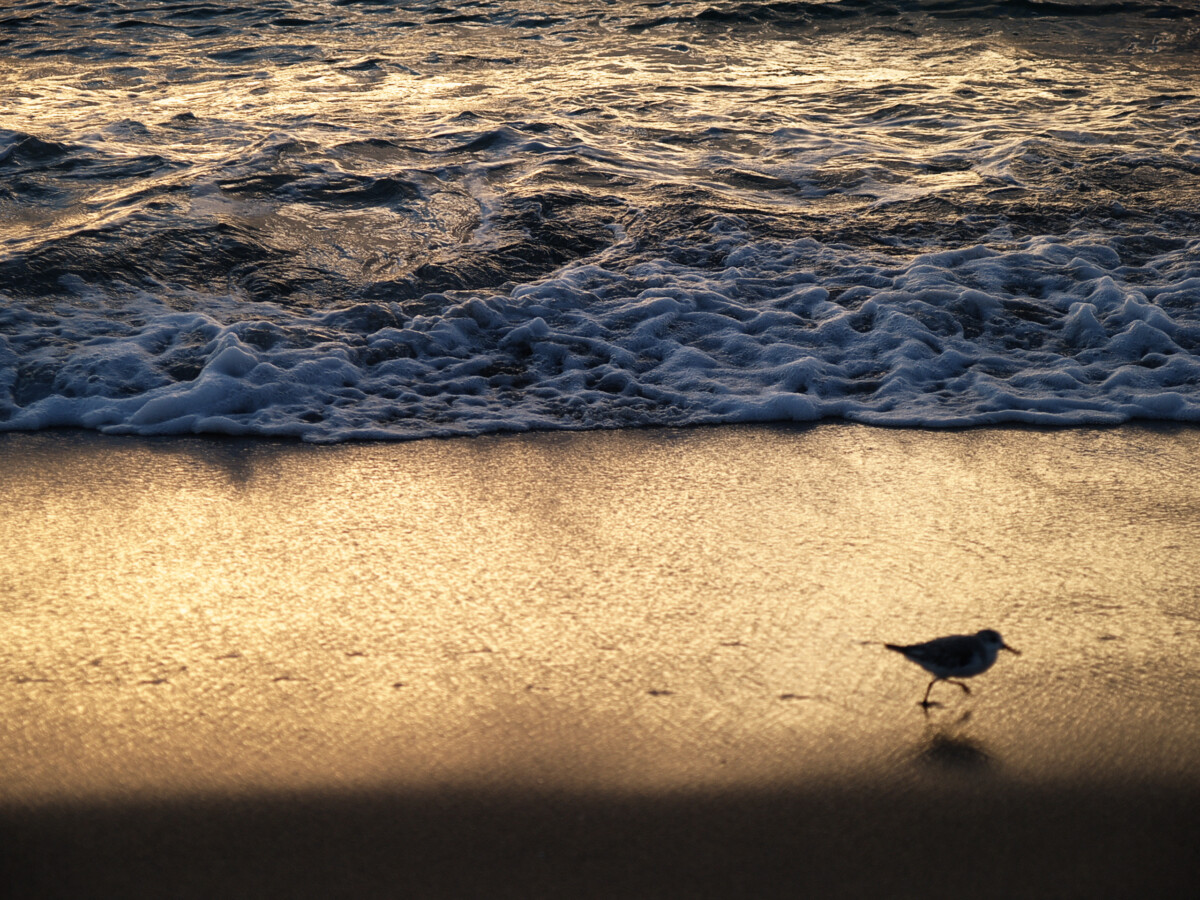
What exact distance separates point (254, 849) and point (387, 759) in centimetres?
32

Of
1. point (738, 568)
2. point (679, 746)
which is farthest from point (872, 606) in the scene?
point (679, 746)

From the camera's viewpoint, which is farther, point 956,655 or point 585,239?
point 585,239

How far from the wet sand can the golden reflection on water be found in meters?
0.01

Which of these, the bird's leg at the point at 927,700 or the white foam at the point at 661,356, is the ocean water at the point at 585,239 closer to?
the white foam at the point at 661,356

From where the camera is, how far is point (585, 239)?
5.27 m

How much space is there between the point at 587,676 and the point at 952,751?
2.81 feet

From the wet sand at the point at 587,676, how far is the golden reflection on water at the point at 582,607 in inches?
0.4

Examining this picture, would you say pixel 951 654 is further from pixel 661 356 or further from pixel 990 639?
pixel 661 356

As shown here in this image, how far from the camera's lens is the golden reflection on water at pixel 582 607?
2.05 meters

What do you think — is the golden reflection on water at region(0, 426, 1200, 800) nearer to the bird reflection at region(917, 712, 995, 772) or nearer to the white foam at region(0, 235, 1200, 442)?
the bird reflection at region(917, 712, 995, 772)

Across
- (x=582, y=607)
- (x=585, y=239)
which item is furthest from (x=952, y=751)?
(x=585, y=239)

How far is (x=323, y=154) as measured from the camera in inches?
259

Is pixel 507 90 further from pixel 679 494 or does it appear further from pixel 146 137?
pixel 679 494

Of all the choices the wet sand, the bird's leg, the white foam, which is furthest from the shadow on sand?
the white foam
